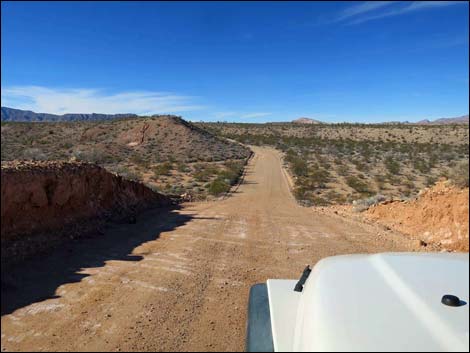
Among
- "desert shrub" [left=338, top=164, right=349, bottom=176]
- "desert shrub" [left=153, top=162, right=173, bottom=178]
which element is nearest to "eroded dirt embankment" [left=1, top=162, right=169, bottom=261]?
"desert shrub" [left=153, top=162, right=173, bottom=178]

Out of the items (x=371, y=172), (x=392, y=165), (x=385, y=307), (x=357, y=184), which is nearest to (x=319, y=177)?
(x=357, y=184)

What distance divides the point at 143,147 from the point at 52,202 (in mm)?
48518

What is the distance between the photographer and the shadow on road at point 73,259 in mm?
2600

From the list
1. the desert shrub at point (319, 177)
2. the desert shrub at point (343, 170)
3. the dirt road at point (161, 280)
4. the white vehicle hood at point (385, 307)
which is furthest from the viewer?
the desert shrub at point (343, 170)

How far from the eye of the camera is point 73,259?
5.46 metres

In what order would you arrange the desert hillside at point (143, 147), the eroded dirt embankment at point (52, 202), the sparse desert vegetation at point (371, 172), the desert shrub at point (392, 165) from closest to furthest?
1. the eroded dirt embankment at point (52, 202)
2. the sparse desert vegetation at point (371, 172)
3. the desert shrub at point (392, 165)
4. the desert hillside at point (143, 147)

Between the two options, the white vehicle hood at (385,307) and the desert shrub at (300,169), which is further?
the desert shrub at (300,169)

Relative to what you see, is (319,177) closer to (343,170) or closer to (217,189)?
(343,170)

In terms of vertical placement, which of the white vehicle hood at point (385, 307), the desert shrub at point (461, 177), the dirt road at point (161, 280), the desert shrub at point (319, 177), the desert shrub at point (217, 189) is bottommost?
the desert shrub at point (217, 189)

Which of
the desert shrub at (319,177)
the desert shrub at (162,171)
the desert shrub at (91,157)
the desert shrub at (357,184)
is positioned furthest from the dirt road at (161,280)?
the desert shrub at (91,157)

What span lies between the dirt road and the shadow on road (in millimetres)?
15

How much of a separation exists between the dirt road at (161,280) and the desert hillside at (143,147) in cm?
1887

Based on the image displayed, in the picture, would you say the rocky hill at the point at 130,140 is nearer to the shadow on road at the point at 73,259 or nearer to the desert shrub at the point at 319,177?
the desert shrub at the point at 319,177

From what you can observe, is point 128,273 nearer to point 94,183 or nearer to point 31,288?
point 31,288
